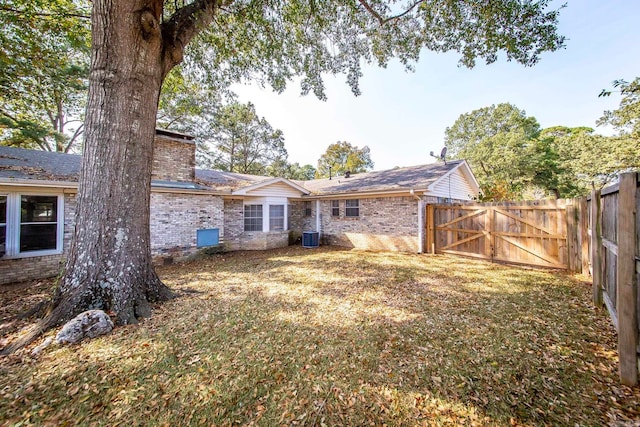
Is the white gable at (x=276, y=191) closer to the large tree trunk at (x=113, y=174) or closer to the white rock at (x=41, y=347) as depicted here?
the large tree trunk at (x=113, y=174)

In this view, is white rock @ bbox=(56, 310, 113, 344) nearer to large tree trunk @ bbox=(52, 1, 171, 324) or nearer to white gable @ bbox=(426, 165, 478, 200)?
large tree trunk @ bbox=(52, 1, 171, 324)

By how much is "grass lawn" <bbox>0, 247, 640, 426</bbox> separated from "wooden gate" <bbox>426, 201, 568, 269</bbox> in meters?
2.43

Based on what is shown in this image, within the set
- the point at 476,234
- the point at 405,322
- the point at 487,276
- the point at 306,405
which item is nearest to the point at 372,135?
the point at 476,234

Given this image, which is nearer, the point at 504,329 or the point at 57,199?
the point at 504,329

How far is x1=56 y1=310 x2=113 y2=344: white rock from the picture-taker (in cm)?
316

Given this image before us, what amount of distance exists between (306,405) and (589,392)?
9.16 ft

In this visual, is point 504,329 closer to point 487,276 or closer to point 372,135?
point 487,276

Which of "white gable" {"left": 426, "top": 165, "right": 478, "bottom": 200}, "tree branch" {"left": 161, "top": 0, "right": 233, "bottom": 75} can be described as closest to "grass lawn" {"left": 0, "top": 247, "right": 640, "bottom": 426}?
"tree branch" {"left": 161, "top": 0, "right": 233, "bottom": 75}

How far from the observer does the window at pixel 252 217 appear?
1129cm

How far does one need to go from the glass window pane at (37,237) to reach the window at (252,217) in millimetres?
6059

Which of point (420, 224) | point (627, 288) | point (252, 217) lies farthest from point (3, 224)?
point (420, 224)

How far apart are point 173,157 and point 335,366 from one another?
10307 millimetres

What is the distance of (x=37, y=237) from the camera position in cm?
663

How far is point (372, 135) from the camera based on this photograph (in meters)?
22.0
